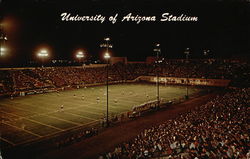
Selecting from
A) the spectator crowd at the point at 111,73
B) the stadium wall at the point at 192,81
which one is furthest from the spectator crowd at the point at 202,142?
the stadium wall at the point at 192,81

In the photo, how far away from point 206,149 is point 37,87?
143ft

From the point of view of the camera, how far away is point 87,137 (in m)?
19.4

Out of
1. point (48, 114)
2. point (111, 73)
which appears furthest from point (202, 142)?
point (111, 73)

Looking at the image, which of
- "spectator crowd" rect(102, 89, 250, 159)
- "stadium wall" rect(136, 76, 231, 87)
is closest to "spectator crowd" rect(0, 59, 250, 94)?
"stadium wall" rect(136, 76, 231, 87)

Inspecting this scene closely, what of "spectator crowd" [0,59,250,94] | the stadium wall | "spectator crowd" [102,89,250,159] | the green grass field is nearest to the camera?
"spectator crowd" [102,89,250,159]

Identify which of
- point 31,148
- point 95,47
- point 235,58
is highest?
point 95,47

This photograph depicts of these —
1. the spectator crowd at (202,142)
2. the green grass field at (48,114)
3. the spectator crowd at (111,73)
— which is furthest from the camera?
the spectator crowd at (111,73)

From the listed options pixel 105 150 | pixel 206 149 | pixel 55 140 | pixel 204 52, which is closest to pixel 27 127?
pixel 55 140

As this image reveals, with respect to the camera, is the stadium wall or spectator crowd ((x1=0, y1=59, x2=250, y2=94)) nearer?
spectator crowd ((x1=0, y1=59, x2=250, y2=94))

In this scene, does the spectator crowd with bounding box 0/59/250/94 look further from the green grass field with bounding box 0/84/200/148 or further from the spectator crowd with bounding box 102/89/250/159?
the spectator crowd with bounding box 102/89/250/159

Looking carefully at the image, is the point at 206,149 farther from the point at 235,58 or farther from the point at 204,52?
the point at 204,52

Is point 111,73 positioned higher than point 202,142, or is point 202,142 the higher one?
point 111,73

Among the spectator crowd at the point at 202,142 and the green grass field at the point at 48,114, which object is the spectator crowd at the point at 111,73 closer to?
the green grass field at the point at 48,114

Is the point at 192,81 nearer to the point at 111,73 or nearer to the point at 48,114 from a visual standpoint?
the point at 111,73
